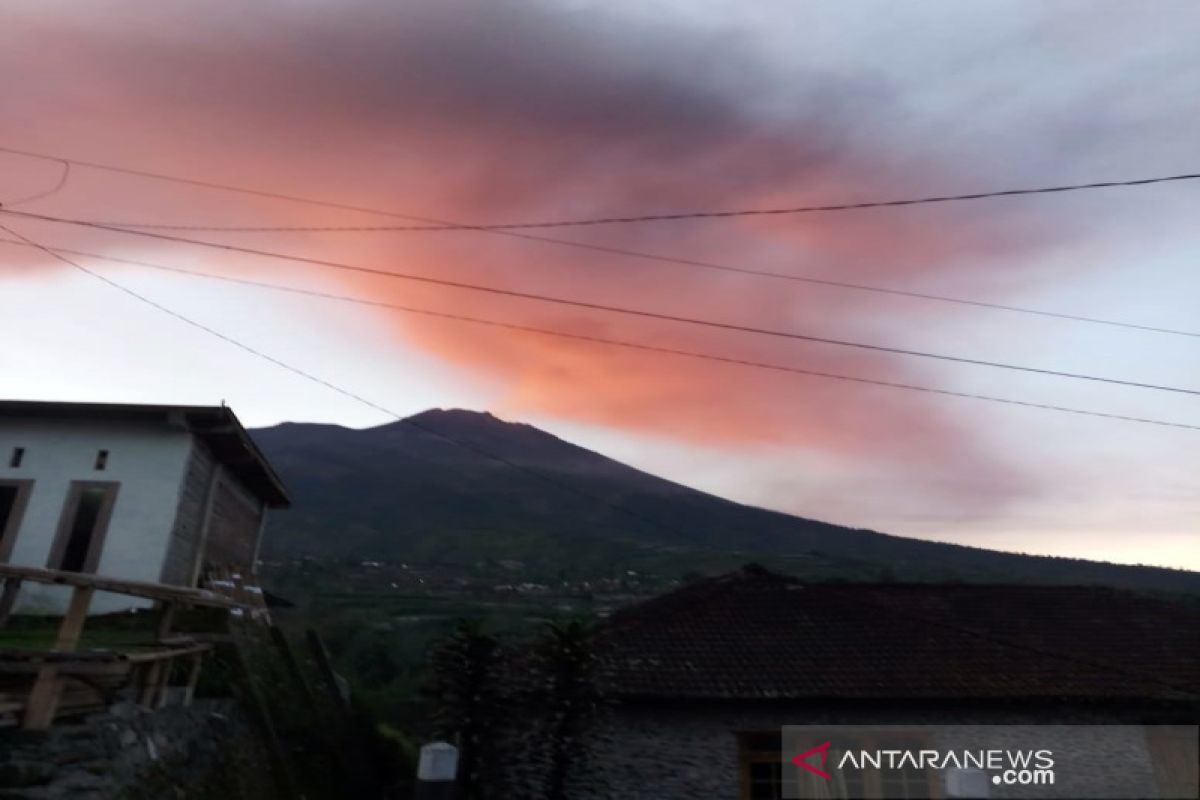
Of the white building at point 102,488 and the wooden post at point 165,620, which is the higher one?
the white building at point 102,488

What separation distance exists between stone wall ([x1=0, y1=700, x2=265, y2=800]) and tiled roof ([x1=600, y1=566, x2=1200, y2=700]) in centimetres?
696

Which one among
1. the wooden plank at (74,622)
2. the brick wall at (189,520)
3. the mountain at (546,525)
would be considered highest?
the mountain at (546,525)

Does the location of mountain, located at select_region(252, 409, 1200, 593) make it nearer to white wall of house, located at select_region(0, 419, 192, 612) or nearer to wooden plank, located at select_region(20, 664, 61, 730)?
white wall of house, located at select_region(0, 419, 192, 612)

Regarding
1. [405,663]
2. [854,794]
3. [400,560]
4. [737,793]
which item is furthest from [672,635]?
[400,560]

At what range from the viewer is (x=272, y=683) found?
15.1 m

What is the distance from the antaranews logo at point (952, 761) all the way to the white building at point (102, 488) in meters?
13.1

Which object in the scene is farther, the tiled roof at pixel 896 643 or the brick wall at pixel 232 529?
the brick wall at pixel 232 529

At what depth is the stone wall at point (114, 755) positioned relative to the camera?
687 centimetres

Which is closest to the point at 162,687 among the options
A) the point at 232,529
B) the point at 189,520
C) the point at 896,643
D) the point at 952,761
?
the point at 189,520

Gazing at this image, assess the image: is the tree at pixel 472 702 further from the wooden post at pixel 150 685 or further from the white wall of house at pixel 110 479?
the white wall of house at pixel 110 479

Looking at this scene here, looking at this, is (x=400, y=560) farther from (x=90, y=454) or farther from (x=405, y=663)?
(x=90, y=454)

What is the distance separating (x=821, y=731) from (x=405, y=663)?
24.5 m

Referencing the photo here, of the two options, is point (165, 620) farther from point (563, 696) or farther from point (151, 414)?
point (563, 696)

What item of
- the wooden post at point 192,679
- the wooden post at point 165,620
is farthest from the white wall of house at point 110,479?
the wooden post at point 165,620
